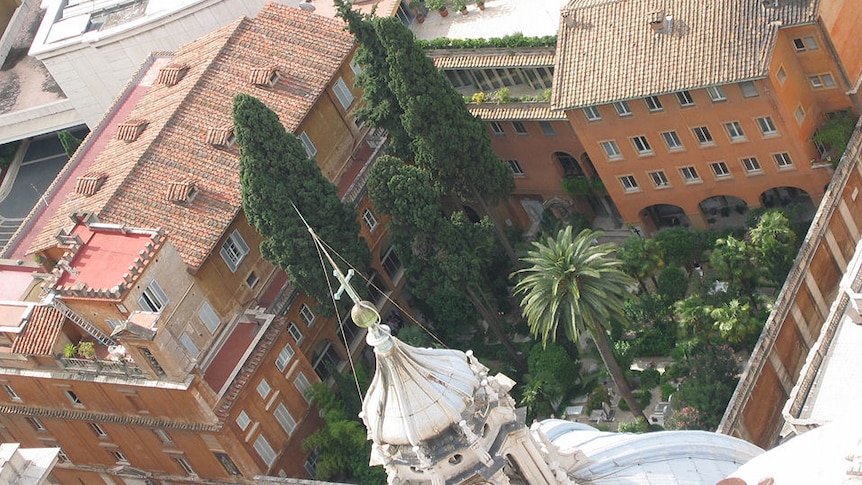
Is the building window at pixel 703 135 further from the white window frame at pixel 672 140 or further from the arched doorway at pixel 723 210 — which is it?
the arched doorway at pixel 723 210

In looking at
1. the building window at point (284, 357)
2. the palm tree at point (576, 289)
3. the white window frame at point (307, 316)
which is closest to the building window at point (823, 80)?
the palm tree at point (576, 289)

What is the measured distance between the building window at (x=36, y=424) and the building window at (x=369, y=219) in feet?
68.7

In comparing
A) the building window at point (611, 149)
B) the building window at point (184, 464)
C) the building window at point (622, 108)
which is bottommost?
the building window at point (184, 464)

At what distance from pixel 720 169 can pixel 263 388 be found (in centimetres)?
2627

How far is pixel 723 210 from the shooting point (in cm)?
10119

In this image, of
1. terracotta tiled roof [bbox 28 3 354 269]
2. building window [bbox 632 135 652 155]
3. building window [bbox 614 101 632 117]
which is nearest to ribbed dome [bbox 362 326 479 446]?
terracotta tiled roof [bbox 28 3 354 269]

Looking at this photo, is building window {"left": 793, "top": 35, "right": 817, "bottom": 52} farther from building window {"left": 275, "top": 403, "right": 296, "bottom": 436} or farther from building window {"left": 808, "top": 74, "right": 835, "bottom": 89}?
building window {"left": 275, "top": 403, "right": 296, "bottom": 436}

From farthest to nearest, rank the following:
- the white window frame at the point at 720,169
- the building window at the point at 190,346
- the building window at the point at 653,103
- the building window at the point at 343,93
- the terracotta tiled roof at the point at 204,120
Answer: the building window at the point at 343,93, the white window frame at the point at 720,169, the terracotta tiled roof at the point at 204,120, the building window at the point at 653,103, the building window at the point at 190,346

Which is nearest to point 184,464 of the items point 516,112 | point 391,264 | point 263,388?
point 263,388

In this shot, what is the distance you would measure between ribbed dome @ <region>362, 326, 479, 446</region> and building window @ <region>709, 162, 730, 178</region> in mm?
40247

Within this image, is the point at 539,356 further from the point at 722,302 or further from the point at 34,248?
the point at 34,248

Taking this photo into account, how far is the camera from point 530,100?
101000 mm

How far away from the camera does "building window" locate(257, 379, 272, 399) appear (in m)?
94.9

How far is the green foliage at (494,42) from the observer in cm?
10044
